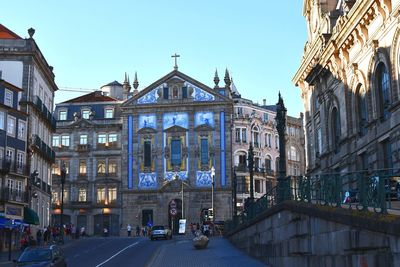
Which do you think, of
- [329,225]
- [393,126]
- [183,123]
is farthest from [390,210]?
[183,123]

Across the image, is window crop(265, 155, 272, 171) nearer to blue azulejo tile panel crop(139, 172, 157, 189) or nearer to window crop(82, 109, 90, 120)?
blue azulejo tile panel crop(139, 172, 157, 189)

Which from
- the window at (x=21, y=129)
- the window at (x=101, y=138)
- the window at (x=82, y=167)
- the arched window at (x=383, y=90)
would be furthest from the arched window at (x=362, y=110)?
the window at (x=82, y=167)

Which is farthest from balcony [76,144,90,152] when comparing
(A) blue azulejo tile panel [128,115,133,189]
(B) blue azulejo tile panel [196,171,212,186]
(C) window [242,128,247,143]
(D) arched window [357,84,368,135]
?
(D) arched window [357,84,368,135]

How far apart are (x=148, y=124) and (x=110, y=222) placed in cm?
1399

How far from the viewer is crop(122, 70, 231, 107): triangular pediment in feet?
257

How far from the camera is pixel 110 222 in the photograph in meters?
80.8

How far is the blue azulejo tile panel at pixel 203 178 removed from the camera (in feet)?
248

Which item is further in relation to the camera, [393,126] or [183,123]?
[183,123]

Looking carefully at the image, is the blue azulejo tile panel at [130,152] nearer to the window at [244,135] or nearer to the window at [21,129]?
the window at [244,135]

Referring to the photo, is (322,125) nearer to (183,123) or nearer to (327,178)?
(327,178)

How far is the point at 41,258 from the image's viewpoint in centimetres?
2238

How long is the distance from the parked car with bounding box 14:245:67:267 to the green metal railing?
8.66 meters

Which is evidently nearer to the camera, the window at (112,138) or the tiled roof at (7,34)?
the tiled roof at (7,34)

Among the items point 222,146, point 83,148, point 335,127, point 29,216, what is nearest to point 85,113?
point 83,148
